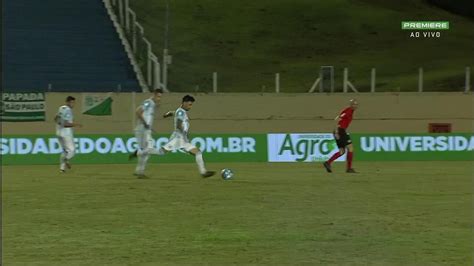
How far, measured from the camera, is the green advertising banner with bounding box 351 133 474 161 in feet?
109

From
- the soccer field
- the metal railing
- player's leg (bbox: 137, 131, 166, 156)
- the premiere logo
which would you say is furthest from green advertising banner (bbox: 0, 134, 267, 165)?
the premiere logo

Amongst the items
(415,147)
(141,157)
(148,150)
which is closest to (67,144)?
(141,157)

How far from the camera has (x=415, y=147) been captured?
33750 millimetres

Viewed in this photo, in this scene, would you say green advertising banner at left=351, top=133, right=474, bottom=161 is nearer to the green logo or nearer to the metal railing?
the green logo

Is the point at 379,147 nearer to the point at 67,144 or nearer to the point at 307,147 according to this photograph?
the point at 307,147

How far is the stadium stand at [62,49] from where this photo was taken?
4016 centimetres

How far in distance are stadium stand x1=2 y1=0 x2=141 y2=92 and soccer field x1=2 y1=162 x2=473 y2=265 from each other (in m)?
17.1

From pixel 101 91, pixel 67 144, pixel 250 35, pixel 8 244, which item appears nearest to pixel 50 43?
pixel 101 91

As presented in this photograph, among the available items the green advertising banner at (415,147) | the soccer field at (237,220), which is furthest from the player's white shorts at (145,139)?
the green advertising banner at (415,147)

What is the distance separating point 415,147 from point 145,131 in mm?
13501

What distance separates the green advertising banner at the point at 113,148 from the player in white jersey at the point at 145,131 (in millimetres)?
7584

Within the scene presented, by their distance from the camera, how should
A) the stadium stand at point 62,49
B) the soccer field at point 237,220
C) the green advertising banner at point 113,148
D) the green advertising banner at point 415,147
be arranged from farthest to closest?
the stadium stand at point 62,49 → the green advertising banner at point 415,147 → the green advertising banner at point 113,148 → the soccer field at point 237,220

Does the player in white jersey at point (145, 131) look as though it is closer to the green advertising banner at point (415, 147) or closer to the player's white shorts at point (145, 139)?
the player's white shorts at point (145, 139)

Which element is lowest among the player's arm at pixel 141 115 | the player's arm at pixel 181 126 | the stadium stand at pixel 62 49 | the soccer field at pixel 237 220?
the soccer field at pixel 237 220
